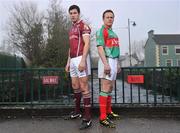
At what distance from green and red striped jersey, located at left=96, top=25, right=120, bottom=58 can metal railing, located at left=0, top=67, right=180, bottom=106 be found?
3.83 feet

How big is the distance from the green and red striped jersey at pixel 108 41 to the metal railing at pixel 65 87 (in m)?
1.17

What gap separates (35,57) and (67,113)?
29.5m

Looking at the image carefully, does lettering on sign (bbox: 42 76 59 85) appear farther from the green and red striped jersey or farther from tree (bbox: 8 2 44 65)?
tree (bbox: 8 2 44 65)

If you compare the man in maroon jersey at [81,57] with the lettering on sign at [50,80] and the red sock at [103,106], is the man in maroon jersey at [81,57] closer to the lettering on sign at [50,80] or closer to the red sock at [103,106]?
the red sock at [103,106]

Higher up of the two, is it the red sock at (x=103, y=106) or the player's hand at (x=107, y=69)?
the player's hand at (x=107, y=69)

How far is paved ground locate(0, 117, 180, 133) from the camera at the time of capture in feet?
18.8

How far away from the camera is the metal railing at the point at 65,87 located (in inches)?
286

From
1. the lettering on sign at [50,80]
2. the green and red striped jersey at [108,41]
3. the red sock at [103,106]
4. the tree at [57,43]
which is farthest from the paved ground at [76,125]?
the tree at [57,43]

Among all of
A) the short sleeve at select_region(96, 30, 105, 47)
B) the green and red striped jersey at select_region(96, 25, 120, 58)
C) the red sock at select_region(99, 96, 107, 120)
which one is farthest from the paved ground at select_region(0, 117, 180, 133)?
the short sleeve at select_region(96, 30, 105, 47)

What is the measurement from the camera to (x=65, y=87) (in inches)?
292

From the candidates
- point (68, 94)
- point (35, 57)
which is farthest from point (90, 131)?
point (35, 57)

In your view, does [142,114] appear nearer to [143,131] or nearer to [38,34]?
[143,131]

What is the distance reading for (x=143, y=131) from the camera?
5688 mm

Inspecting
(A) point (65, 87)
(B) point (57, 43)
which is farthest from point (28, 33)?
(A) point (65, 87)
